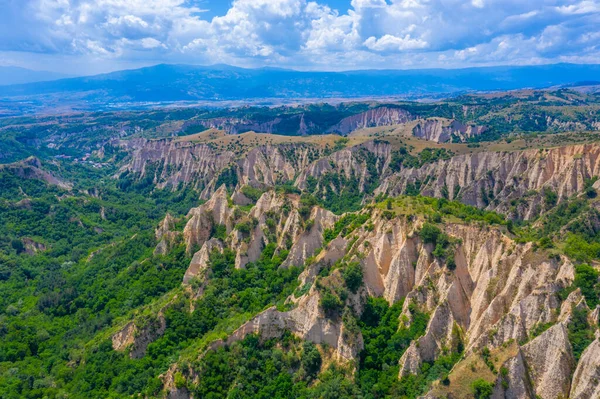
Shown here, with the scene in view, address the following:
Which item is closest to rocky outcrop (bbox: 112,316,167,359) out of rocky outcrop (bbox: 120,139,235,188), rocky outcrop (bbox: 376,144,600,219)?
rocky outcrop (bbox: 376,144,600,219)

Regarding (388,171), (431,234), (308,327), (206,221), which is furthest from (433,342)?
(388,171)

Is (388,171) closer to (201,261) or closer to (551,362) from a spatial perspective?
(201,261)

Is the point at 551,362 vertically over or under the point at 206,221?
over

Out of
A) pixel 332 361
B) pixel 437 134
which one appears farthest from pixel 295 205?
pixel 437 134

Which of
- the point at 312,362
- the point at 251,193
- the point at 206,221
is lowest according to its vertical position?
the point at 312,362

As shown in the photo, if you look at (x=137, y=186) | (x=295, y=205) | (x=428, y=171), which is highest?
(x=295, y=205)

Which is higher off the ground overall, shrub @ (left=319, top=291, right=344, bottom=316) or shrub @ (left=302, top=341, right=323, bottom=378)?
shrub @ (left=319, top=291, right=344, bottom=316)

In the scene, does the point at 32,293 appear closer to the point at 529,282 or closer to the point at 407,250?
the point at 407,250

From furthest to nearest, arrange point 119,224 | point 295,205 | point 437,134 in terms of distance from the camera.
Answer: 1. point 437,134
2. point 119,224
3. point 295,205

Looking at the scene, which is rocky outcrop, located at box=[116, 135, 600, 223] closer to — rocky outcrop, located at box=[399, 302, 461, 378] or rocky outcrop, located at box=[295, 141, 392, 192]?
rocky outcrop, located at box=[295, 141, 392, 192]

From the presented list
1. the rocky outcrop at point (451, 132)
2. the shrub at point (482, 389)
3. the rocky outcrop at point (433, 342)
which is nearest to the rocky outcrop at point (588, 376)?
the shrub at point (482, 389)

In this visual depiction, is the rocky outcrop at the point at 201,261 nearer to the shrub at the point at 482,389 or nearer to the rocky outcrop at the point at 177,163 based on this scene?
the shrub at the point at 482,389
